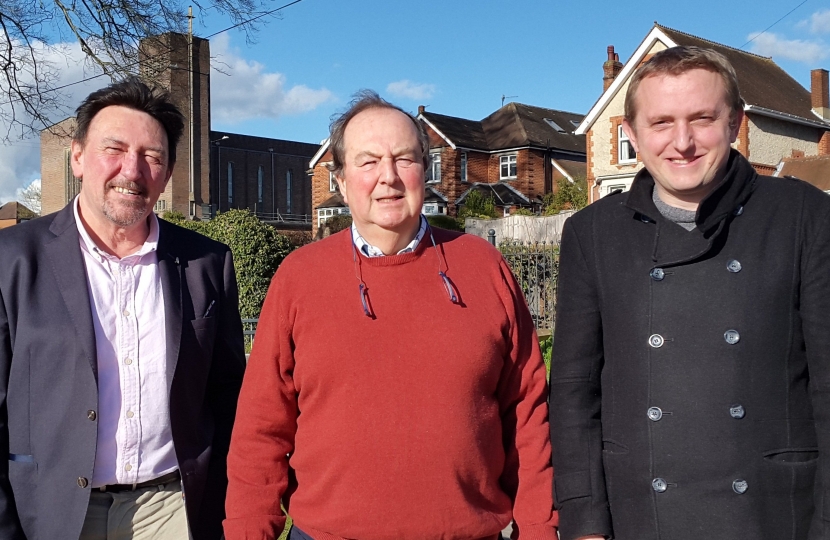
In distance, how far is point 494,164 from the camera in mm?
37812

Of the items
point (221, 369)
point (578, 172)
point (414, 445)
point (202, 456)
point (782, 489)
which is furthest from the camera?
point (578, 172)

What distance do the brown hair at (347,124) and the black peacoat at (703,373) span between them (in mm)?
727

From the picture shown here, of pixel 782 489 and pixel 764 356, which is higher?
pixel 764 356

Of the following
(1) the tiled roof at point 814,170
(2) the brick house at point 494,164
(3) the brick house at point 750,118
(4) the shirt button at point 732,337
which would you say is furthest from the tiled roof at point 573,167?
(4) the shirt button at point 732,337

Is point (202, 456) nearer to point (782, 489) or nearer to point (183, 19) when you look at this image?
point (782, 489)

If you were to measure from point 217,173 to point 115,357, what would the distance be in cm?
6276

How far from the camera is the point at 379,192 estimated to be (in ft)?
8.78

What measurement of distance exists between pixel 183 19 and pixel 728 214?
9527mm

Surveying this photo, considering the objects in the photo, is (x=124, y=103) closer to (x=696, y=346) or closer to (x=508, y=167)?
(x=696, y=346)

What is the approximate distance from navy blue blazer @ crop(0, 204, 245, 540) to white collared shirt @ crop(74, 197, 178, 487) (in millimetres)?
49

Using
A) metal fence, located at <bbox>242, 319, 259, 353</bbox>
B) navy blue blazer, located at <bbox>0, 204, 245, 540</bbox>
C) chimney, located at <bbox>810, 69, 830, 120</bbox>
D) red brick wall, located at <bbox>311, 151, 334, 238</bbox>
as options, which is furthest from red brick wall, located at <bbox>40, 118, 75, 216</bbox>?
navy blue blazer, located at <bbox>0, 204, 245, 540</bbox>

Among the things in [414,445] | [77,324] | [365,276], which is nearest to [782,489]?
[414,445]

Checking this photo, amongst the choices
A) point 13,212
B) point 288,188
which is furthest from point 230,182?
point 13,212

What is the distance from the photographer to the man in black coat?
7.52 feet
